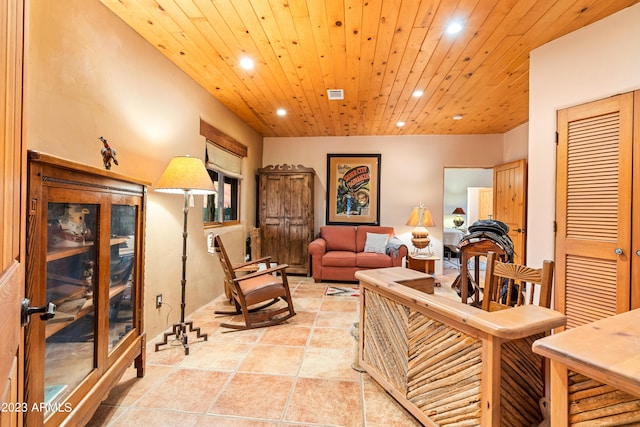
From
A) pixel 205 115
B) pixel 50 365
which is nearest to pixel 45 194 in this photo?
pixel 50 365

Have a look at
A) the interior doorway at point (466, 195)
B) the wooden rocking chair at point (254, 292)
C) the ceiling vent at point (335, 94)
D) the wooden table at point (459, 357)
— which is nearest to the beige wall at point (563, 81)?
the wooden table at point (459, 357)

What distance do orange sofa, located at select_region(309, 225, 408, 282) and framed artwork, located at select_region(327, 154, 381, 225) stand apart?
1.07 feet

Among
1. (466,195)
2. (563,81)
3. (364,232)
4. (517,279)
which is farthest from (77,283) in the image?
(466,195)

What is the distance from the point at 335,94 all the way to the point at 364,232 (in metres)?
2.58

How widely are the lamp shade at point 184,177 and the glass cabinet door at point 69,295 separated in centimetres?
90

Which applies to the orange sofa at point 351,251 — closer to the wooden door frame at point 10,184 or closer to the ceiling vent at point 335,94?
the ceiling vent at point 335,94

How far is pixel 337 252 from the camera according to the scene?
16.2 ft

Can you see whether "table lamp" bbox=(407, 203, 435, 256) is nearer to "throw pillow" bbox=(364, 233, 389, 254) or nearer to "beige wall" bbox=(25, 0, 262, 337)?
A: "throw pillow" bbox=(364, 233, 389, 254)

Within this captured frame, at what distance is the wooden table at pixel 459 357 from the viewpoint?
112cm

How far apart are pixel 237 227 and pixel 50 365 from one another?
335cm

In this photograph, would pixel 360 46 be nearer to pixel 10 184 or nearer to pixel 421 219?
pixel 10 184

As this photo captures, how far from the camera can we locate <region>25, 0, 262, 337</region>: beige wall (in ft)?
5.17

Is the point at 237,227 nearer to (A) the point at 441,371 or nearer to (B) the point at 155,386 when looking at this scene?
(B) the point at 155,386

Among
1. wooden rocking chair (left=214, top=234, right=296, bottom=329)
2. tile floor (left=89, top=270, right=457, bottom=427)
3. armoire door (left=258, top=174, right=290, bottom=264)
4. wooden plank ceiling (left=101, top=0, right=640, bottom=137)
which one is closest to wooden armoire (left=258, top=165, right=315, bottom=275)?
armoire door (left=258, top=174, right=290, bottom=264)
